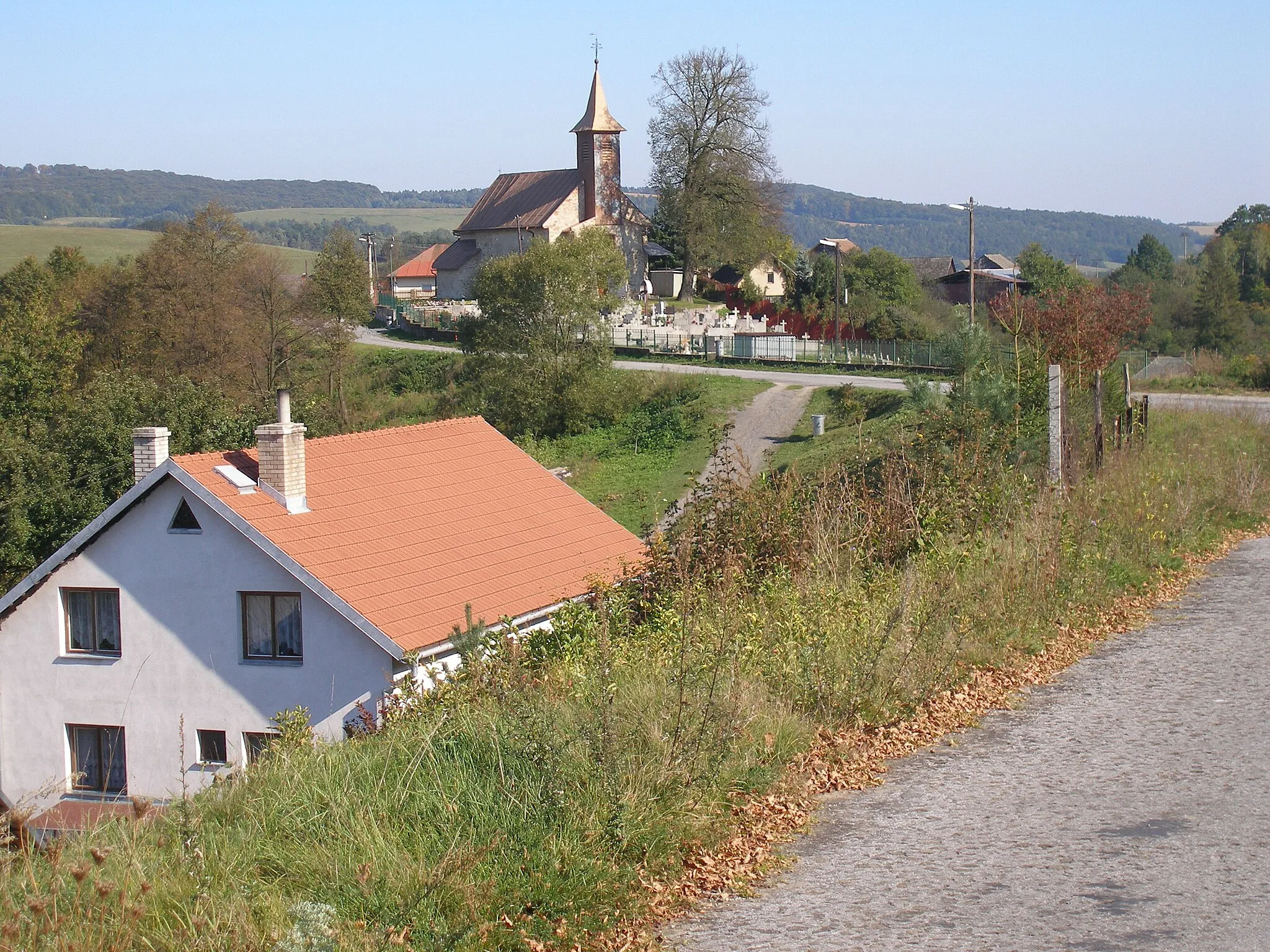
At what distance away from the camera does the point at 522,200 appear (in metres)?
68.8

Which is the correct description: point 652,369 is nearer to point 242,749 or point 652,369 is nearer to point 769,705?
point 242,749

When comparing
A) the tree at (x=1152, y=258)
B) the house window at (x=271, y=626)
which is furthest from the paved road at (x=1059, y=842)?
the tree at (x=1152, y=258)

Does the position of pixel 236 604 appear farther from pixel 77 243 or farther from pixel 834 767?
pixel 77 243

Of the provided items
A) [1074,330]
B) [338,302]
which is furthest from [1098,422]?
[338,302]

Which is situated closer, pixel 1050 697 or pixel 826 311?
pixel 1050 697

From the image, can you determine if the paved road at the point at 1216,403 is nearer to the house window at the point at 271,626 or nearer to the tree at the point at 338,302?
the house window at the point at 271,626

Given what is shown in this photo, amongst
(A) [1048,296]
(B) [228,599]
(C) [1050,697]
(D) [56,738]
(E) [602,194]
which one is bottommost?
(D) [56,738]


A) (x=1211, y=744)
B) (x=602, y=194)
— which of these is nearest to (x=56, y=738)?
(x=1211, y=744)

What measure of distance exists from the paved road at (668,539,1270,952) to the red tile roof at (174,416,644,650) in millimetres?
7929

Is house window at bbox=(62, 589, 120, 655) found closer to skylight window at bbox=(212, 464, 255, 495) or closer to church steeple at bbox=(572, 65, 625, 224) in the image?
skylight window at bbox=(212, 464, 255, 495)

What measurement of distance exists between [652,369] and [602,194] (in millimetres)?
22130

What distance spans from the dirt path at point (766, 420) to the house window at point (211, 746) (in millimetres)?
18470

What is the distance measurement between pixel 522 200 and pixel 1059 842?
66.9 m

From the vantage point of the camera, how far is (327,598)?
1521cm
